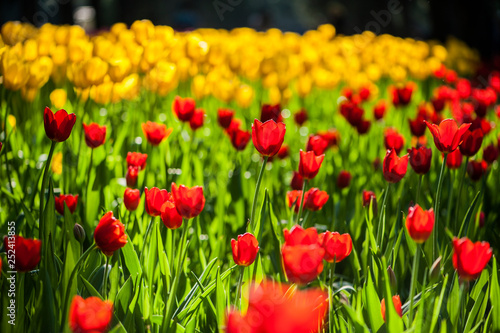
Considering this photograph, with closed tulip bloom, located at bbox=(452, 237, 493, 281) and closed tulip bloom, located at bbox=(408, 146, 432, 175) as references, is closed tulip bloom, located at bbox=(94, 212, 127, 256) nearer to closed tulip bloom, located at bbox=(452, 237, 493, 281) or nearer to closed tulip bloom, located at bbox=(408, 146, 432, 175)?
closed tulip bloom, located at bbox=(452, 237, 493, 281)

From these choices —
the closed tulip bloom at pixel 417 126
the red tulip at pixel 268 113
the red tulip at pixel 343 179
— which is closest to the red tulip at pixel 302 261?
the red tulip at pixel 343 179

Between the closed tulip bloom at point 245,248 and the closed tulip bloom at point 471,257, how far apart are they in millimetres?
414

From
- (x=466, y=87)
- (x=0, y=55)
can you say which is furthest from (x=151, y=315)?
(x=466, y=87)

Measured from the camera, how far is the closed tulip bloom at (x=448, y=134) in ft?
4.78

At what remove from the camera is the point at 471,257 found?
1107mm

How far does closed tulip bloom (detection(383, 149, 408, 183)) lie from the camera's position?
5.04 feet

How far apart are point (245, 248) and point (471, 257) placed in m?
0.46

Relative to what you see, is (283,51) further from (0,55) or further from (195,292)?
(195,292)

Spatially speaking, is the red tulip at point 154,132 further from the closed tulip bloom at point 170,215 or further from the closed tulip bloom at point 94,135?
the closed tulip bloom at point 170,215

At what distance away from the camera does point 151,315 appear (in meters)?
1.28

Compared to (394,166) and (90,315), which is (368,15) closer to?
(394,166)

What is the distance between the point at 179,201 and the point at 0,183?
1.12 meters

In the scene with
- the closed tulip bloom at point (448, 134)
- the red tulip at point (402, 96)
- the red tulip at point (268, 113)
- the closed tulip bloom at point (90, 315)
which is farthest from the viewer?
the red tulip at point (402, 96)

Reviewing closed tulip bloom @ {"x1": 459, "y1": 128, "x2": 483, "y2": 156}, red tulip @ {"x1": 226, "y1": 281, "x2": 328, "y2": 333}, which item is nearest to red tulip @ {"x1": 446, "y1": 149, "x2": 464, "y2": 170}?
closed tulip bloom @ {"x1": 459, "y1": 128, "x2": 483, "y2": 156}
